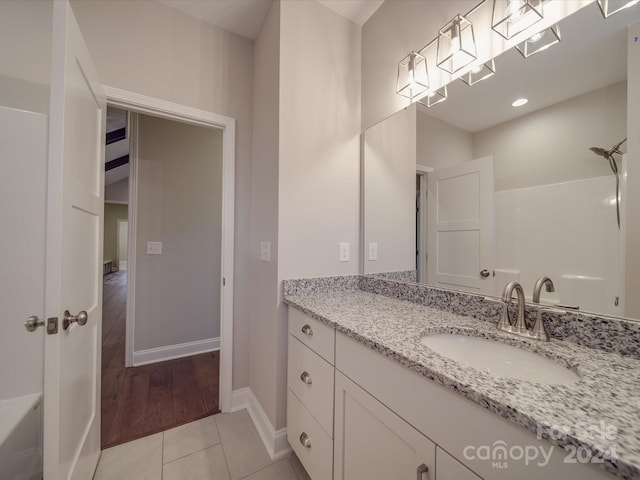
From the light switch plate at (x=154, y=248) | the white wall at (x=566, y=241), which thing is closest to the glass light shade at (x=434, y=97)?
the white wall at (x=566, y=241)

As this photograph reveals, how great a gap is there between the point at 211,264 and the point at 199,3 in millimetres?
2209

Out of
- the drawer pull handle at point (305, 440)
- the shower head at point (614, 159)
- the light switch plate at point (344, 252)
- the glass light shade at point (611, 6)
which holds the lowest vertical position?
the drawer pull handle at point (305, 440)

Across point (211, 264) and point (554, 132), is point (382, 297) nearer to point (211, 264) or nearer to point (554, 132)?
point (554, 132)

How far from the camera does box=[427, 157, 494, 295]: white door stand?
3.67ft

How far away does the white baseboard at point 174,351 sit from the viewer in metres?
2.42

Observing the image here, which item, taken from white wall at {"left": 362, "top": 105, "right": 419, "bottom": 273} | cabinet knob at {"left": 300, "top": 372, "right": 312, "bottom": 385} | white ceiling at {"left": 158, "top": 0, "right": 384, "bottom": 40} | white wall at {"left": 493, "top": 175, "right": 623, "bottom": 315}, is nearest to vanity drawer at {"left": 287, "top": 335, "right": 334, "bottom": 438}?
cabinet knob at {"left": 300, "top": 372, "right": 312, "bottom": 385}

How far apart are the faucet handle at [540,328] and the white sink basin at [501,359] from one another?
0.27ft

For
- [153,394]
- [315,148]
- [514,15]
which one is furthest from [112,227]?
[514,15]

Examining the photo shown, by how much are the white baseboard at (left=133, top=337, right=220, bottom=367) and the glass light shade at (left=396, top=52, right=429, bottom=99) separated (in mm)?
2897

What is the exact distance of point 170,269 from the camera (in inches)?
102

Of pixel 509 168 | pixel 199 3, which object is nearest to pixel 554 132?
pixel 509 168

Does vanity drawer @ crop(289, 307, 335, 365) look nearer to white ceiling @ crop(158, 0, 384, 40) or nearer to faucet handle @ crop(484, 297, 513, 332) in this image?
faucet handle @ crop(484, 297, 513, 332)

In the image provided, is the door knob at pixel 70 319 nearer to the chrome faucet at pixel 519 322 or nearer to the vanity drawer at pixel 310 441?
the vanity drawer at pixel 310 441

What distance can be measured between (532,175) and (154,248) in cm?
290
